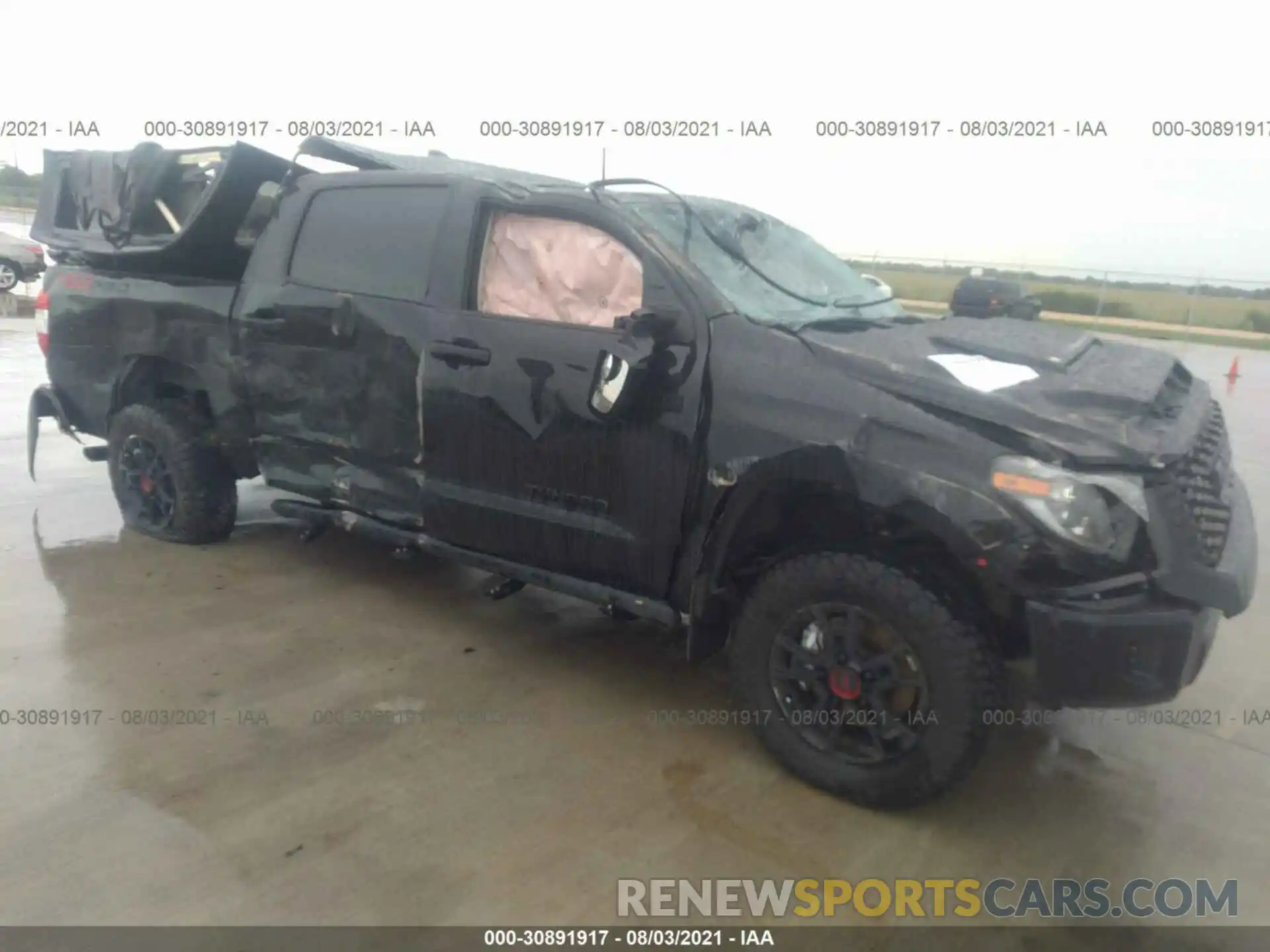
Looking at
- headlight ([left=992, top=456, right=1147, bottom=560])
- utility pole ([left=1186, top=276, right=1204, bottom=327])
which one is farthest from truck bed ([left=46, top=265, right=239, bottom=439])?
utility pole ([left=1186, top=276, right=1204, bottom=327])

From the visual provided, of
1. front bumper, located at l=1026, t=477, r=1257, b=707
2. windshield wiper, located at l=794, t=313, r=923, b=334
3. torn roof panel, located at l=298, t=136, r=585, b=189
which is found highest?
torn roof panel, located at l=298, t=136, r=585, b=189

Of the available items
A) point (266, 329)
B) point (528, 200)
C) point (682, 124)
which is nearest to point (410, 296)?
point (528, 200)

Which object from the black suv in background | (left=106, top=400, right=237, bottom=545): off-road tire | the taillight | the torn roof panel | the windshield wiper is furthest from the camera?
the black suv in background

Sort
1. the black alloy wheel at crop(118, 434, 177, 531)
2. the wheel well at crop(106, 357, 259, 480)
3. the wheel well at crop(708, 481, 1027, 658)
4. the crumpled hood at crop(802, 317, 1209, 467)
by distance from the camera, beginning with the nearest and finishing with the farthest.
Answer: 1. the crumpled hood at crop(802, 317, 1209, 467)
2. the wheel well at crop(708, 481, 1027, 658)
3. the wheel well at crop(106, 357, 259, 480)
4. the black alloy wheel at crop(118, 434, 177, 531)

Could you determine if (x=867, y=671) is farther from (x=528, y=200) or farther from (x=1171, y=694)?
(x=528, y=200)

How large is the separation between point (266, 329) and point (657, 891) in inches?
115

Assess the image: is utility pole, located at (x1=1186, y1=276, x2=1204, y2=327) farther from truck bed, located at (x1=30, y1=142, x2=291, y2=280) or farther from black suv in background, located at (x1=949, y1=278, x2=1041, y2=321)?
truck bed, located at (x1=30, y1=142, x2=291, y2=280)

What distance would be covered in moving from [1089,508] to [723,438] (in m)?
1.05

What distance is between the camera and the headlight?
243 centimetres

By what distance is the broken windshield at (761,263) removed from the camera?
3281 mm

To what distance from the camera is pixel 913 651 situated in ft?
8.71

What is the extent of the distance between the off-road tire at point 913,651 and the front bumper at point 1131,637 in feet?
0.60

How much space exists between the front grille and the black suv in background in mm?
11163

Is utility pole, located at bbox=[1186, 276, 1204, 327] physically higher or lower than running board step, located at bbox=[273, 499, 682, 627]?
higher
